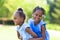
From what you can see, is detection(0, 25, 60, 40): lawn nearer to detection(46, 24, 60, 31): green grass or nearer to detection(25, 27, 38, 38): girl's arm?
detection(46, 24, 60, 31): green grass

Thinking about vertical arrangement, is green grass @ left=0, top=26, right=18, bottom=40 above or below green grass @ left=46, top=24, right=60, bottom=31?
below

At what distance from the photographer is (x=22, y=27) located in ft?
4.40

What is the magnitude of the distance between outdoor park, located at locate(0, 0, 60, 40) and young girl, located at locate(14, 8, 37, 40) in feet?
0.29

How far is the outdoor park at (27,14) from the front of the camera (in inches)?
56.4

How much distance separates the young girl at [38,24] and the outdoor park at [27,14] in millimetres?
55

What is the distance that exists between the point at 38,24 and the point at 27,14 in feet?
0.48

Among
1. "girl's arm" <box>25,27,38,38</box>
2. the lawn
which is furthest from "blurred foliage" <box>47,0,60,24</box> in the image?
"girl's arm" <box>25,27,38,38</box>

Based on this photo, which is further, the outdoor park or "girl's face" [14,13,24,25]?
the outdoor park

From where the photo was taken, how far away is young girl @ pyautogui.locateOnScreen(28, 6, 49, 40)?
1.35 metres

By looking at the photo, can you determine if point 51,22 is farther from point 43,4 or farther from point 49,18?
point 43,4

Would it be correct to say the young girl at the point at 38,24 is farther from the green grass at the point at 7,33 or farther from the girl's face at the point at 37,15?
the green grass at the point at 7,33

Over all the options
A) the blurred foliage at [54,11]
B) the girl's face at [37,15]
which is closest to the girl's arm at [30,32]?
the girl's face at [37,15]

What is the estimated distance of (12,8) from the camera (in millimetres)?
1474

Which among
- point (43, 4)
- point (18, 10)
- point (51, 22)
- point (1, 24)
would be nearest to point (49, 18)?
point (51, 22)
